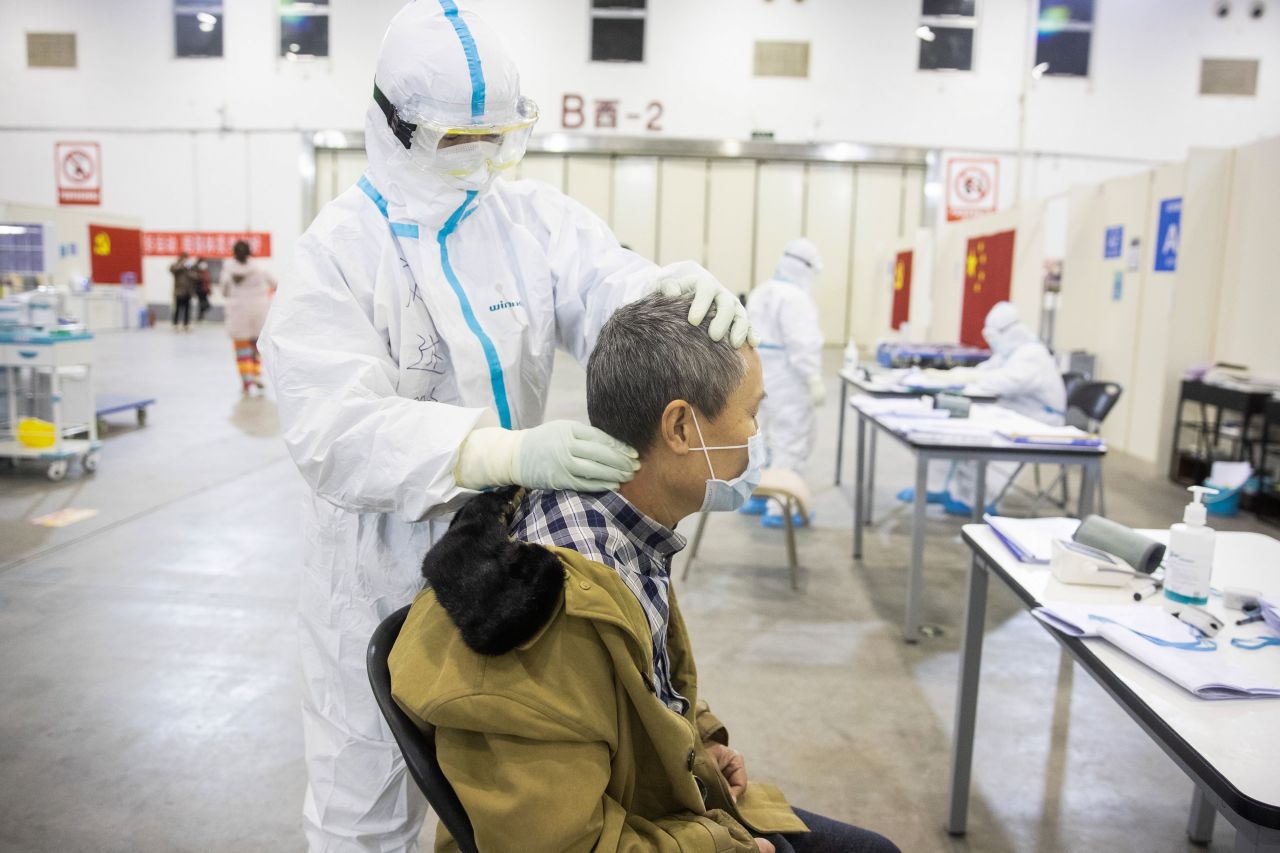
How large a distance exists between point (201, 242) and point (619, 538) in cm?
1575

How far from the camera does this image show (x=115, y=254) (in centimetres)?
1376

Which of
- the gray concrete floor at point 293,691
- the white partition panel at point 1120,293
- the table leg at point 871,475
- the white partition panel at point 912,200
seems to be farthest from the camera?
the white partition panel at point 912,200

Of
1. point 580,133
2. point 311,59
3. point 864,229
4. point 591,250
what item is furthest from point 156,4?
point 591,250

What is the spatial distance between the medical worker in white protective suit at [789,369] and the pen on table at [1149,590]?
3.12 metres

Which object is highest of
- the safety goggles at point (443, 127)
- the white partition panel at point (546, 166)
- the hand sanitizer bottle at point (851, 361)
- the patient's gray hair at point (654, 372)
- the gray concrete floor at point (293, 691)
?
the white partition panel at point (546, 166)

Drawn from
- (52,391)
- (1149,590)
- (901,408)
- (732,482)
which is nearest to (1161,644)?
(1149,590)

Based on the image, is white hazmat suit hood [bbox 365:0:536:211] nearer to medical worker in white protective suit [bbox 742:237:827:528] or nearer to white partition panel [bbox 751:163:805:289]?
medical worker in white protective suit [bbox 742:237:827:528]

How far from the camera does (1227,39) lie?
40.4 feet

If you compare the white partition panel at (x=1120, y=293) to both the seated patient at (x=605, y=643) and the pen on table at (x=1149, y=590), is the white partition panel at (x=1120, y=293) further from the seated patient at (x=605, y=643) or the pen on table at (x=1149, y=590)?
the seated patient at (x=605, y=643)

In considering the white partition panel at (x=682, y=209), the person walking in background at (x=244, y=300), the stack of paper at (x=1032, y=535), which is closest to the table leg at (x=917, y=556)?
the stack of paper at (x=1032, y=535)

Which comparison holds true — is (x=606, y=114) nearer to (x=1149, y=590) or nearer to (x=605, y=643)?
(x=1149, y=590)

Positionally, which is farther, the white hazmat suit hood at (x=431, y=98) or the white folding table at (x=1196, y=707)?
the white hazmat suit hood at (x=431, y=98)

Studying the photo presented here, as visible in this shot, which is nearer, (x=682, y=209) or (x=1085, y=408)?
(x=1085, y=408)

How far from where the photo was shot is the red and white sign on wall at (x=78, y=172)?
47.2ft
